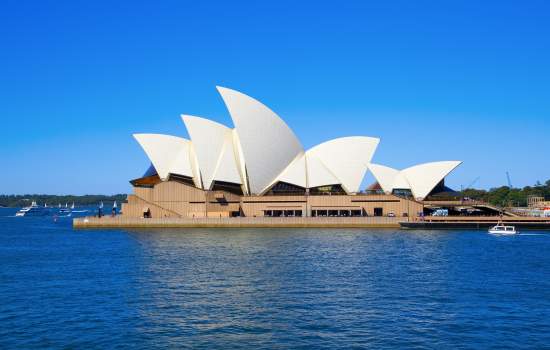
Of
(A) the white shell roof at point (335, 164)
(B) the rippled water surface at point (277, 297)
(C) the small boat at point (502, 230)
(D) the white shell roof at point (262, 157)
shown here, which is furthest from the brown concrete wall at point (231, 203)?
(B) the rippled water surface at point (277, 297)

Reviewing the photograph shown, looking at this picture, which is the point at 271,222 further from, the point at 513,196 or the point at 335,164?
the point at 513,196

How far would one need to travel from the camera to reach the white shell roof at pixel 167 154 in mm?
59747

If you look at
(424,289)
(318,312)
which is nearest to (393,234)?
(424,289)

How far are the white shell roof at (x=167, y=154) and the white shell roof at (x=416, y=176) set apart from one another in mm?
20480

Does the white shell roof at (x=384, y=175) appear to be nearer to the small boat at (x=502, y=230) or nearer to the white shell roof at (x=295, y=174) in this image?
the white shell roof at (x=295, y=174)

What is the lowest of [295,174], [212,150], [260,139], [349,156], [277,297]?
[277,297]

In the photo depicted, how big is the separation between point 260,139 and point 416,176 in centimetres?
1832

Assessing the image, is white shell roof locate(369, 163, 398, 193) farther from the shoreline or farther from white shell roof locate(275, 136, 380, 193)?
the shoreline

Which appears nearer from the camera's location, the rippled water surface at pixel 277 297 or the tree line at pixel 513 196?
the rippled water surface at pixel 277 297

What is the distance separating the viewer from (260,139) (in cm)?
5816

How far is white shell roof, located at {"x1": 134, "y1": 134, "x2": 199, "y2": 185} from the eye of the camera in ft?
196

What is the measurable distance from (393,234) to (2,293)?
109 ft

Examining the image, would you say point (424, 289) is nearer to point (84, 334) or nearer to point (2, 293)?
point (84, 334)

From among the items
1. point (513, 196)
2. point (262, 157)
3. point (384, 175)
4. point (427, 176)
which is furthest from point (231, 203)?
point (513, 196)
